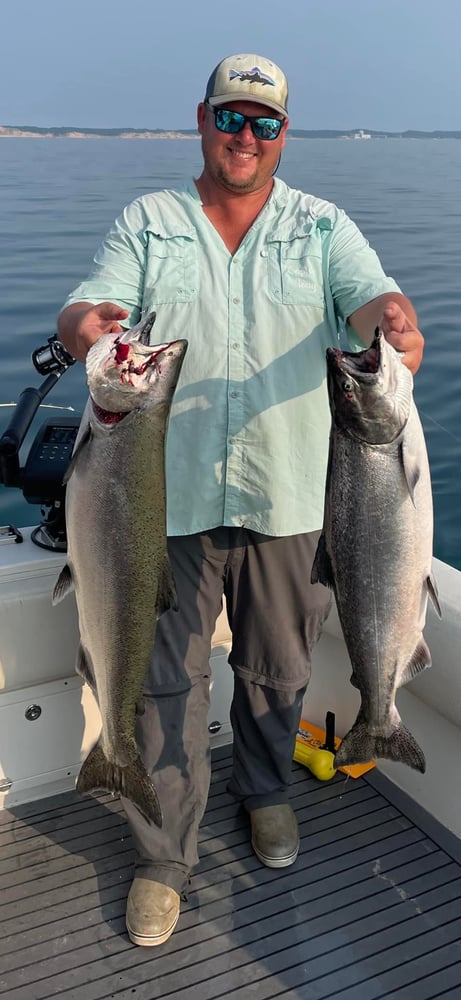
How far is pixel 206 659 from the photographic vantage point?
10.7 ft

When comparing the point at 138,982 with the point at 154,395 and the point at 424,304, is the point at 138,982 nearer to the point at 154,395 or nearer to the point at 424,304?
the point at 154,395

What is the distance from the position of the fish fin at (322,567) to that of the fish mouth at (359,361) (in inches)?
19.9

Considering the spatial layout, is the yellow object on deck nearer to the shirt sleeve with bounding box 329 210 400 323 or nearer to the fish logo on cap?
the shirt sleeve with bounding box 329 210 400 323

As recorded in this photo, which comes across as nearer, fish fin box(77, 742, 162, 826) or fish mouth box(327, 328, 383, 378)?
fish mouth box(327, 328, 383, 378)

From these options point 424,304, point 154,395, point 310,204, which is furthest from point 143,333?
point 424,304

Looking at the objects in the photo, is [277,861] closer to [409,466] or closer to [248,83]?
[409,466]

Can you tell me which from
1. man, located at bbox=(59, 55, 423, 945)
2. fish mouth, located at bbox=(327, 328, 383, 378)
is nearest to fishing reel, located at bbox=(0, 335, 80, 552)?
man, located at bbox=(59, 55, 423, 945)

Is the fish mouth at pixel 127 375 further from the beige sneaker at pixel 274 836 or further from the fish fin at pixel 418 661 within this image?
the beige sneaker at pixel 274 836

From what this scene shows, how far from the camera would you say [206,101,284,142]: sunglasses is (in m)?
2.82

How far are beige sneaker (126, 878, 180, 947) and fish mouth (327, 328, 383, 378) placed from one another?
6.53ft

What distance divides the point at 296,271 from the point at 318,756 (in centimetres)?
217

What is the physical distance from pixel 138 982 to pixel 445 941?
3.57 feet

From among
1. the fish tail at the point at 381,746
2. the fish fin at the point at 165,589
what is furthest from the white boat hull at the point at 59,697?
the fish fin at the point at 165,589

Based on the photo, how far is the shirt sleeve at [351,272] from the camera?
2799mm
